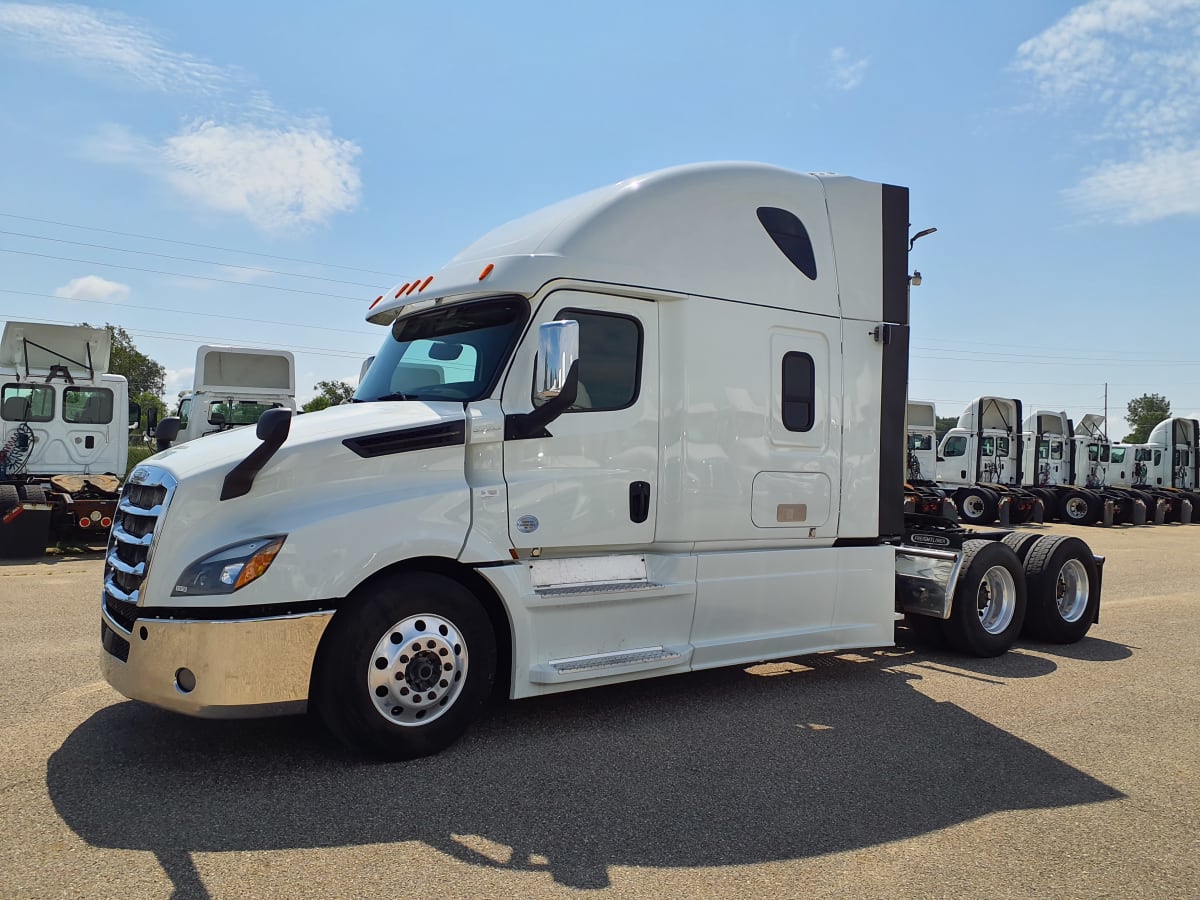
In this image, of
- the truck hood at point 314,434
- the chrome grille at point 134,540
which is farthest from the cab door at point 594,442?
the chrome grille at point 134,540

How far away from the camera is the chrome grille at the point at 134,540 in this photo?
4.61 m

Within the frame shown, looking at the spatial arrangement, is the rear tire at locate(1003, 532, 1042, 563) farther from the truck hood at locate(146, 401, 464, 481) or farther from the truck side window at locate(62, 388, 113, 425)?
the truck side window at locate(62, 388, 113, 425)

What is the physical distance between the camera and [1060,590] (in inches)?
345

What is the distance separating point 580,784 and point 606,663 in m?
1.00

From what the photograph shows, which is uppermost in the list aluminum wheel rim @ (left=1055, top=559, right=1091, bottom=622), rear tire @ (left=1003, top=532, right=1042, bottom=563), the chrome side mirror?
the chrome side mirror

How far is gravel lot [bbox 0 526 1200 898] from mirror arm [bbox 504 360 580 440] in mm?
1737

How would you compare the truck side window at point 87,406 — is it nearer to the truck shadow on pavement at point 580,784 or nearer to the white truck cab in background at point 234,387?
the white truck cab in background at point 234,387

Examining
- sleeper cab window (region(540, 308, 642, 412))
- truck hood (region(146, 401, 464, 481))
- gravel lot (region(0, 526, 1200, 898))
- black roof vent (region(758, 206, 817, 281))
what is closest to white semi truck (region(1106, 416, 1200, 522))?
gravel lot (region(0, 526, 1200, 898))

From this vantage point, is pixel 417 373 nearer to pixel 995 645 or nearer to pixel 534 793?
pixel 534 793

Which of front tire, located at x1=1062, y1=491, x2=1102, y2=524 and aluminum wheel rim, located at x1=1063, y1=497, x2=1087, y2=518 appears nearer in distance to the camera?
front tire, located at x1=1062, y1=491, x2=1102, y2=524

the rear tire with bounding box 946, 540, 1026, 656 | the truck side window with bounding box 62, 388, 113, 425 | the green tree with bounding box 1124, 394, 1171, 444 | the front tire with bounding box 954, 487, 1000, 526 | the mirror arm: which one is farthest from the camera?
the green tree with bounding box 1124, 394, 1171, 444

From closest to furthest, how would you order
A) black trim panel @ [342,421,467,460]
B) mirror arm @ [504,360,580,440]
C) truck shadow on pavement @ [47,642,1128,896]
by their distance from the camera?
truck shadow on pavement @ [47,642,1128,896], black trim panel @ [342,421,467,460], mirror arm @ [504,360,580,440]

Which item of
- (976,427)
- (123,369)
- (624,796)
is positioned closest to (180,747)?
(624,796)

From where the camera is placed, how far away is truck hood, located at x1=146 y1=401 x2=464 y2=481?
15.5 feet
